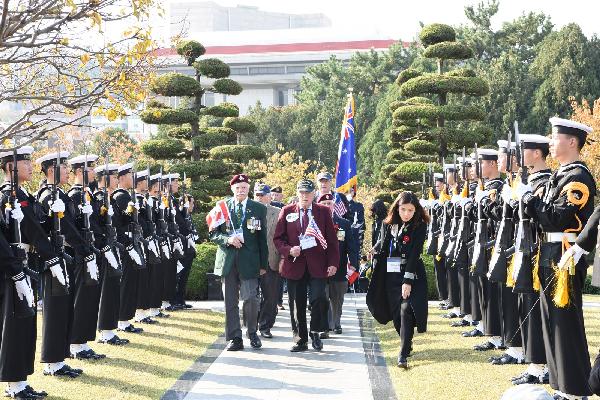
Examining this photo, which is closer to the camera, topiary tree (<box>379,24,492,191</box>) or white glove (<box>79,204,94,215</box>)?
white glove (<box>79,204,94,215</box>)

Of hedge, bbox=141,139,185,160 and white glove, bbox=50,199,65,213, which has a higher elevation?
hedge, bbox=141,139,185,160

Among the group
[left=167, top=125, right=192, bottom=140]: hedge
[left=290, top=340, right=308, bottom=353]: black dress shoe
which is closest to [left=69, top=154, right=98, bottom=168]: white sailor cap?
[left=290, top=340, right=308, bottom=353]: black dress shoe

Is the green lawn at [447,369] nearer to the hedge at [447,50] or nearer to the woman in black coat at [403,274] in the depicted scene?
the woman in black coat at [403,274]

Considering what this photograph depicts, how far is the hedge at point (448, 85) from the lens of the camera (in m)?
→ 24.7

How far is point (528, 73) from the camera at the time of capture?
44.0 metres

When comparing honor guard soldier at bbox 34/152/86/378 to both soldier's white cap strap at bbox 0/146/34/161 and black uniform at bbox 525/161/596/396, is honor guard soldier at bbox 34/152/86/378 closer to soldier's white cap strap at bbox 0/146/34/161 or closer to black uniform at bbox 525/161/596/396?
soldier's white cap strap at bbox 0/146/34/161

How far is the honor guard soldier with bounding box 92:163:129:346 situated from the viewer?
39.1 feet

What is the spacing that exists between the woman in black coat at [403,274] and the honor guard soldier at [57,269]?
3431 mm

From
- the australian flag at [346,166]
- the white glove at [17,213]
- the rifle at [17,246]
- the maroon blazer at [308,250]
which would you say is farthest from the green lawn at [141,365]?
the australian flag at [346,166]

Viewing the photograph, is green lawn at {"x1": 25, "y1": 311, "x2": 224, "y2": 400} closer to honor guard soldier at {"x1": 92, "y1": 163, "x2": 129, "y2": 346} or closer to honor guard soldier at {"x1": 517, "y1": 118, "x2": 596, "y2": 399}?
honor guard soldier at {"x1": 92, "y1": 163, "x2": 129, "y2": 346}

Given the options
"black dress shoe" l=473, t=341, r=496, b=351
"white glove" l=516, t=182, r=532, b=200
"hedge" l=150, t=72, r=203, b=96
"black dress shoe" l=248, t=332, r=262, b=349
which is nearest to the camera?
"white glove" l=516, t=182, r=532, b=200

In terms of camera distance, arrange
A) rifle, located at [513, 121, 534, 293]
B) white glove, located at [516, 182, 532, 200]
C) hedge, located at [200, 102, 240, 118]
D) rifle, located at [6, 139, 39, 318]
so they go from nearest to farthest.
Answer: white glove, located at [516, 182, 532, 200], rifle, located at [513, 121, 534, 293], rifle, located at [6, 139, 39, 318], hedge, located at [200, 102, 240, 118]

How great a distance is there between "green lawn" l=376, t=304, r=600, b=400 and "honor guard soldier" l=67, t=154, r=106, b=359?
141 inches

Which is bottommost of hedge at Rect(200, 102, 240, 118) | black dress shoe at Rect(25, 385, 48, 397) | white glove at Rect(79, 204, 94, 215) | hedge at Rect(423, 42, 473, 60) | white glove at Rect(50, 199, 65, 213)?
black dress shoe at Rect(25, 385, 48, 397)
